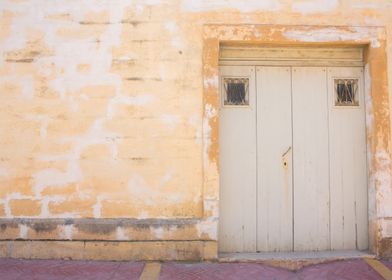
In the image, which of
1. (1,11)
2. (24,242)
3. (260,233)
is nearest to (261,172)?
(260,233)

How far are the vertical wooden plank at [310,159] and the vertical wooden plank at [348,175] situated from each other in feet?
0.31

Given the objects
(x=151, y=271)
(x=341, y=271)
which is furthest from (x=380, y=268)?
(x=151, y=271)

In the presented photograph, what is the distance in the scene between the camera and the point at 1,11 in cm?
525

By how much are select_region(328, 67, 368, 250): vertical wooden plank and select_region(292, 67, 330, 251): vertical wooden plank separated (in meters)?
0.09

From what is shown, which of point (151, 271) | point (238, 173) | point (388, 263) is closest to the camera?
point (151, 271)

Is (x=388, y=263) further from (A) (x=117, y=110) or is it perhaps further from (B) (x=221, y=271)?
(A) (x=117, y=110)

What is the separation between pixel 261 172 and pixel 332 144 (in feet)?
3.29

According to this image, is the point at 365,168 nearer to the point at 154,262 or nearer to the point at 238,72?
the point at 238,72

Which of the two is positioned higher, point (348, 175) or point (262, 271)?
point (348, 175)

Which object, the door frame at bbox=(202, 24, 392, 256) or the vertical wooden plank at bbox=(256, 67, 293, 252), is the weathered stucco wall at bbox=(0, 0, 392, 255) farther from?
the vertical wooden plank at bbox=(256, 67, 293, 252)

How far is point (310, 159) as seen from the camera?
17.6 feet

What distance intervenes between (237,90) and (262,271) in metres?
2.27

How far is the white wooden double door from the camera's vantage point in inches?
208

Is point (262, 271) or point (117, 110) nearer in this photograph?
point (262, 271)
